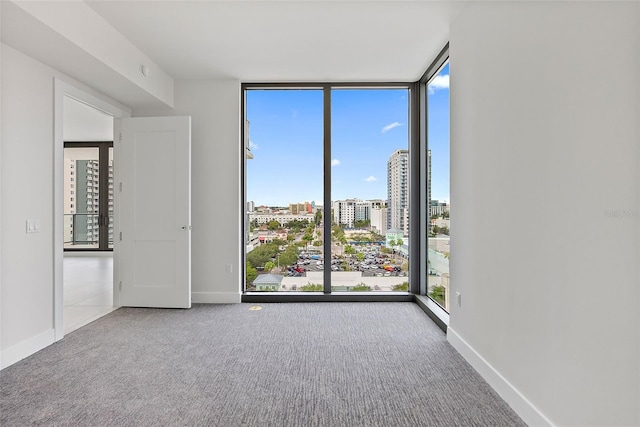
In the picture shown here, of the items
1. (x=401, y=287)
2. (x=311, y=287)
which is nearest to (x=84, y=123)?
(x=311, y=287)

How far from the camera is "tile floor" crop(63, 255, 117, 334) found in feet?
11.5

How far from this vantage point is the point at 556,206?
1.56 m

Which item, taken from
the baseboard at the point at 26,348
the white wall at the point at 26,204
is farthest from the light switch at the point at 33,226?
the baseboard at the point at 26,348

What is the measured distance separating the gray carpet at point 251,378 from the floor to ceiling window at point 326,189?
91 centimetres

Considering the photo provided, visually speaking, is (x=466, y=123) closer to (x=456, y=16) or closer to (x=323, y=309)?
(x=456, y=16)

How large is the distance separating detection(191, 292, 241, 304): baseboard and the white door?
0.25 m

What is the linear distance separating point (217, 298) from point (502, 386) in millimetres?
3091

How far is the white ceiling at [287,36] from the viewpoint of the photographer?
2.57 m

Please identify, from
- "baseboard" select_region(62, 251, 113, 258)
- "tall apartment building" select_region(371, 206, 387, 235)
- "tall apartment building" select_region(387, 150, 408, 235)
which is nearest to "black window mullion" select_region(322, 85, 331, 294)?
"tall apartment building" select_region(371, 206, 387, 235)

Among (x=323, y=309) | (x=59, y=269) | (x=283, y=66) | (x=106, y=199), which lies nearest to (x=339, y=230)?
(x=323, y=309)

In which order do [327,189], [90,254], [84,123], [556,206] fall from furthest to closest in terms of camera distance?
[90,254]
[84,123]
[327,189]
[556,206]

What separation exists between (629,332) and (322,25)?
9.18ft

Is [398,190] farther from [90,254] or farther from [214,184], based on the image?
A: [90,254]

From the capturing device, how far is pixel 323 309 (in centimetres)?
374
